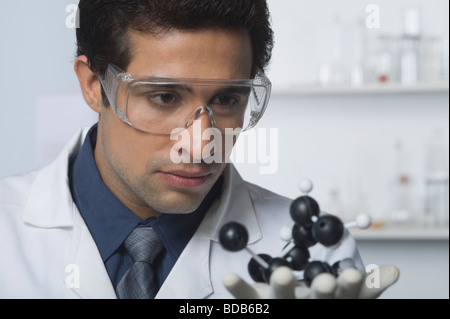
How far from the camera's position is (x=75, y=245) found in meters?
1.15

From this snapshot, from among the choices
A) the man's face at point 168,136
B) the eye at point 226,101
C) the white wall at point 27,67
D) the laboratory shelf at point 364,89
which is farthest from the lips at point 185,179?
the laboratory shelf at point 364,89

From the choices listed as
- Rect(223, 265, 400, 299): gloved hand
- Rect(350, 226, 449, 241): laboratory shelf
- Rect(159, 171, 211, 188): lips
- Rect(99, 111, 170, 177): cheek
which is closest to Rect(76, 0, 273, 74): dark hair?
Rect(99, 111, 170, 177): cheek

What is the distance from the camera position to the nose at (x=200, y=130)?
988 millimetres

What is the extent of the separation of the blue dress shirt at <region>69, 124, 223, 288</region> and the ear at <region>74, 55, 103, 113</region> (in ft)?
0.40

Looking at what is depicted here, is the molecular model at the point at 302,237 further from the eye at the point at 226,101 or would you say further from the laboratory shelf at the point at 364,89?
the laboratory shelf at the point at 364,89

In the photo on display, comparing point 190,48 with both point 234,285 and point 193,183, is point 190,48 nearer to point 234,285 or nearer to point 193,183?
point 193,183

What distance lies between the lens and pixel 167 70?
100cm

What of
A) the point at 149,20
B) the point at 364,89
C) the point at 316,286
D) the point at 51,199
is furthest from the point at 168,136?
the point at 364,89

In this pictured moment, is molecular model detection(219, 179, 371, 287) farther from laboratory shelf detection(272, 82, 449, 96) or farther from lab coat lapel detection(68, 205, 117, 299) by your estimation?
laboratory shelf detection(272, 82, 449, 96)

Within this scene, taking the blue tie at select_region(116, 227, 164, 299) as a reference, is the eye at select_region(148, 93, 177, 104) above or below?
above

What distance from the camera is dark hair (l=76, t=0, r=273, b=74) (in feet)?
3.41

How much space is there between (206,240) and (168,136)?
0.82 feet

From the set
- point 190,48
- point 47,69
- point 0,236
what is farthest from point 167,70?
point 47,69
